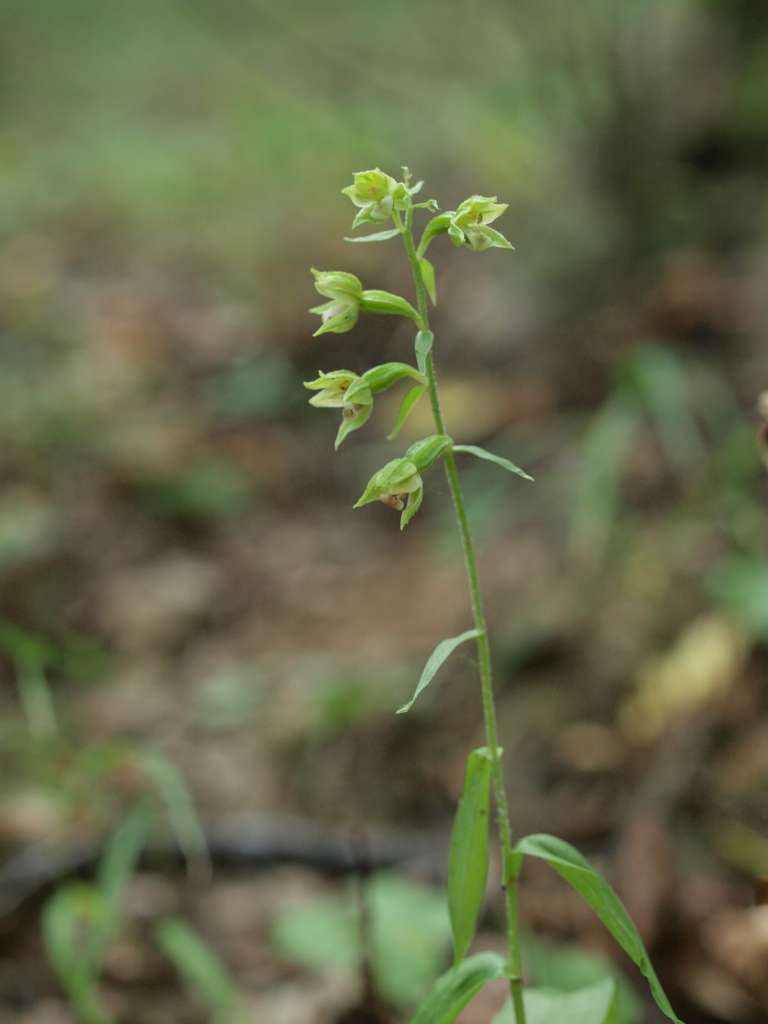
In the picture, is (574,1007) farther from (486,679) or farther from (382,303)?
(382,303)

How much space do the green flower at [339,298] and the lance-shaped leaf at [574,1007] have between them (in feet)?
2.66

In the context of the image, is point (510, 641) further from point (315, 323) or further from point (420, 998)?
point (315, 323)

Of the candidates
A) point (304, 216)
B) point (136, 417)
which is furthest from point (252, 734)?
point (304, 216)

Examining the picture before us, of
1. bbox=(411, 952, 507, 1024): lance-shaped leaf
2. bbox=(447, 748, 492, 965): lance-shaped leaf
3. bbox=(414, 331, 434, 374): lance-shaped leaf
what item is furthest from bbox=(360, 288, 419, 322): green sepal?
bbox=(411, 952, 507, 1024): lance-shaped leaf

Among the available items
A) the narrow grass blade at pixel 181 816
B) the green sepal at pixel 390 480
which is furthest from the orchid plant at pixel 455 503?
the narrow grass blade at pixel 181 816

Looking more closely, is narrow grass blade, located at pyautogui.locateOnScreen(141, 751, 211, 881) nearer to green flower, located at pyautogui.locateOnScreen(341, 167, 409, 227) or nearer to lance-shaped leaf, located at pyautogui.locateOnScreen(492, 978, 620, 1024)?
lance-shaped leaf, located at pyautogui.locateOnScreen(492, 978, 620, 1024)

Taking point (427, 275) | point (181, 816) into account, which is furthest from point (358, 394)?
point (181, 816)

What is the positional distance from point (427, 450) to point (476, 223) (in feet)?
0.81

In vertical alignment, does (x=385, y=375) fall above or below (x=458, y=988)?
above

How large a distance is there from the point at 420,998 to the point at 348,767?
86 centimetres

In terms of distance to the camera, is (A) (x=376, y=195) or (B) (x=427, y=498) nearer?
(A) (x=376, y=195)

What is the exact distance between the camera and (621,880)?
1.86 meters

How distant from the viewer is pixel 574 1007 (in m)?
Result: 1.22

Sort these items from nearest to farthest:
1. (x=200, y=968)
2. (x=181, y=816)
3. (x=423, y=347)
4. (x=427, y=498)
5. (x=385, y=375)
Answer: (x=423, y=347) → (x=385, y=375) → (x=200, y=968) → (x=181, y=816) → (x=427, y=498)
